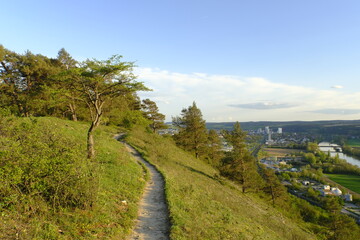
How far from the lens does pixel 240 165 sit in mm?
26609

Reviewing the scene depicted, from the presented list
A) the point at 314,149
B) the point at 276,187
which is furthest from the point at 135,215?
the point at 314,149

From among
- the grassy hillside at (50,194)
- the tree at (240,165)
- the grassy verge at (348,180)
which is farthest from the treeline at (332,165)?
the grassy hillside at (50,194)

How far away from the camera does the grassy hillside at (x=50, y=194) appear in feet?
16.5

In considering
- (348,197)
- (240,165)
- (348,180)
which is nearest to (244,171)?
(240,165)

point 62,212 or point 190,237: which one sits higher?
point 62,212

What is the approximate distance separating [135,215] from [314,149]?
542 ft

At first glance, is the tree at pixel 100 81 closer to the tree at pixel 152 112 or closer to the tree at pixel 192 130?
the tree at pixel 192 130

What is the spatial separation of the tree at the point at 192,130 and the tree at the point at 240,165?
8141 mm

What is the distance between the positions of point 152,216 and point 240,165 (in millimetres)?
20876

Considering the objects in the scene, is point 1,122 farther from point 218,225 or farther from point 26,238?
point 218,225

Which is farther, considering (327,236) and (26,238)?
(327,236)

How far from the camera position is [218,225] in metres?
8.52

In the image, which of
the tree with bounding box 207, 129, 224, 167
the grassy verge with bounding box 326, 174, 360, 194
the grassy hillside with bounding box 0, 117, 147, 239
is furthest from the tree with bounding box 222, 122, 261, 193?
the grassy verge with bounding box 326, 174, 360, 194

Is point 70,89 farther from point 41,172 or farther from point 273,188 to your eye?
point 273,188
